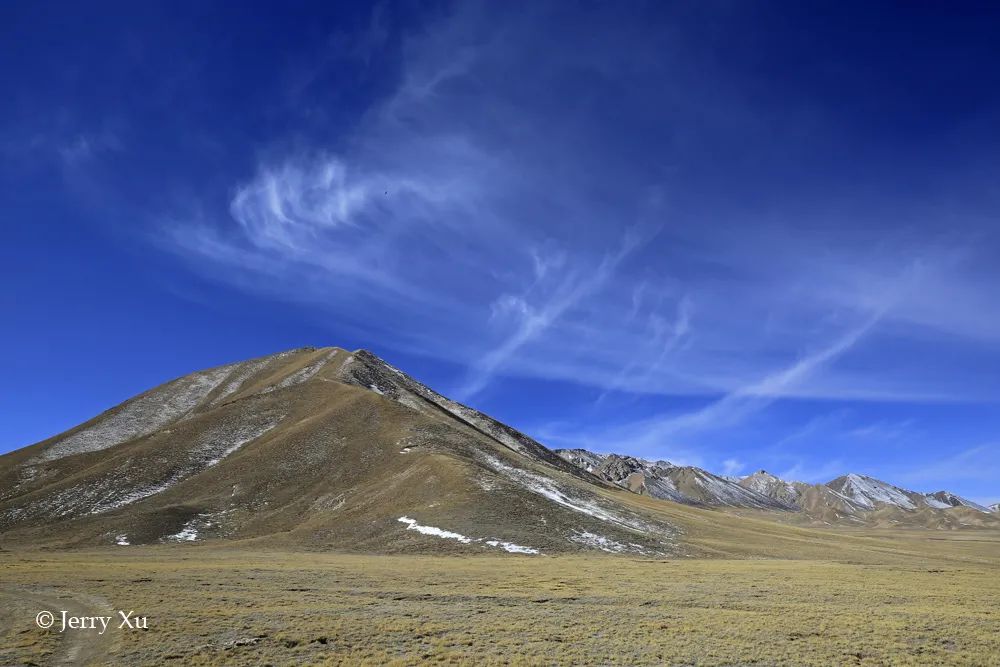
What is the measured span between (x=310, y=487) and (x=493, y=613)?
209ft

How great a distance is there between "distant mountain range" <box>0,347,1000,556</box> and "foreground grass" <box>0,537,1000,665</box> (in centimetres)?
1624

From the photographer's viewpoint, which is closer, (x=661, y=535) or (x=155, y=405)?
(x=661, y=535)

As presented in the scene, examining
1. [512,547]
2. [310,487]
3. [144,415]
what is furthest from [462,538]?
[144,415]

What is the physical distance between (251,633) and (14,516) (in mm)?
79089

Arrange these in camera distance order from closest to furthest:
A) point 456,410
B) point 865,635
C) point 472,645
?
point 472,645
point 865,635
point 456,410

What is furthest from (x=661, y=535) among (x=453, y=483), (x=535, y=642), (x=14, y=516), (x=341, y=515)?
(x=14, y=516)

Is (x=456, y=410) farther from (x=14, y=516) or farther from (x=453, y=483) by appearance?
(x=14, y=516)

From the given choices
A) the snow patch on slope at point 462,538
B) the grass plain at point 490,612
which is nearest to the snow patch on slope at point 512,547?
the snow patch on slope at point 462,538

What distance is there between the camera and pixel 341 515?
70250 millimetres

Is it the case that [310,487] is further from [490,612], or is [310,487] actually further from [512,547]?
[490,612]

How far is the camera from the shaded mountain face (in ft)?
209

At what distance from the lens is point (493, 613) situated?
89.3 feet

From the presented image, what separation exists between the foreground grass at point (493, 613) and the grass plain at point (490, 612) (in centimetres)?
12

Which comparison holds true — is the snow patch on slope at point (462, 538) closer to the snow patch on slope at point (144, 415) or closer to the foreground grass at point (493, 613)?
the foreground grass at point (493, 613)
